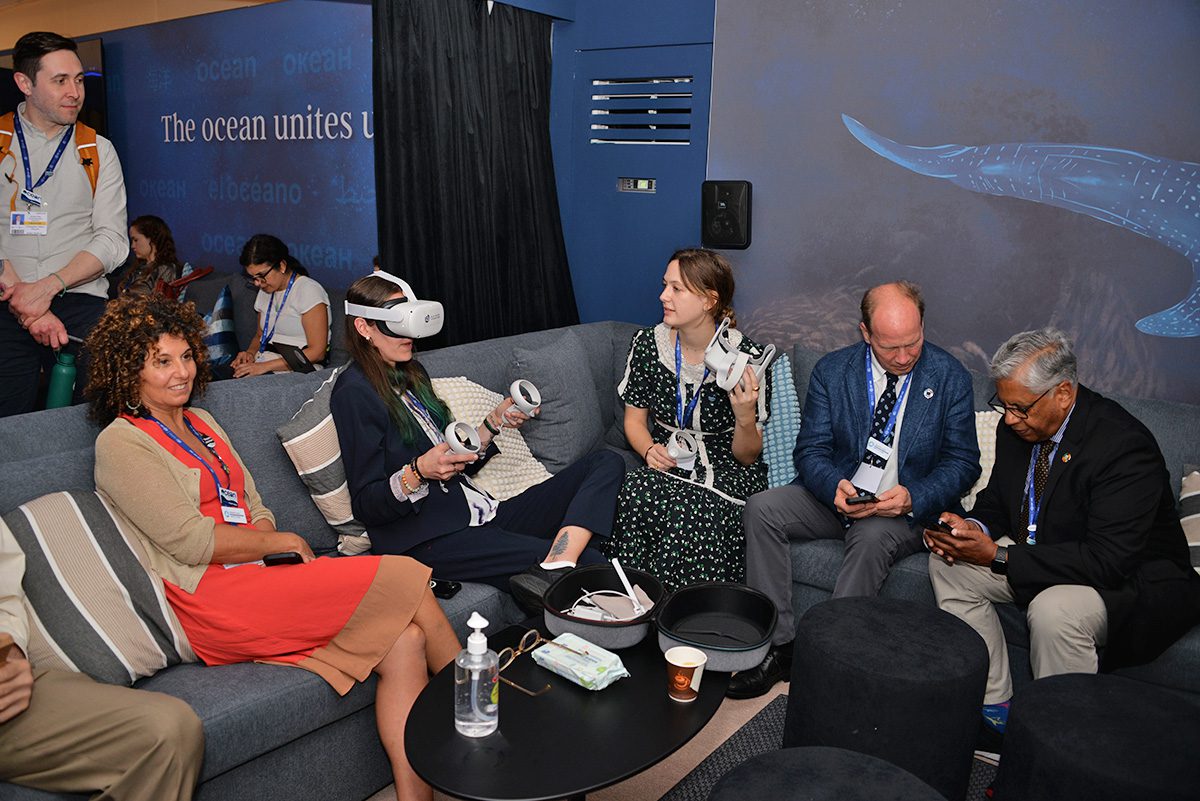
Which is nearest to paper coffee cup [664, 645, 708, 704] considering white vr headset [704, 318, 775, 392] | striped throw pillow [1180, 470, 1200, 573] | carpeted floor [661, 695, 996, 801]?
carpeted floor [661, 695, 996, 801]

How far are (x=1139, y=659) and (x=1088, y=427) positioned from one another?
24.7 inches

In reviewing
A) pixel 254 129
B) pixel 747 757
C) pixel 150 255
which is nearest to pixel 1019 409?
pixel 747 757

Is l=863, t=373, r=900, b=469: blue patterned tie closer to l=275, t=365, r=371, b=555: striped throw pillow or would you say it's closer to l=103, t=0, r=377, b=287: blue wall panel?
l=275, t=365, r=371, b=555: striped throw pillow

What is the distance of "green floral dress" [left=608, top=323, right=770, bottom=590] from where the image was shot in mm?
3221

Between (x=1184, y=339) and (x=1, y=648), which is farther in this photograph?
(x=1184, y=339)

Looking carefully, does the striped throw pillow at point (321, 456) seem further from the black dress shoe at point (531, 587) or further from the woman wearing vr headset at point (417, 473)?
the black dress shoe at point (531, 587)

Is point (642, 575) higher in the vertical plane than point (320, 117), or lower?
lower

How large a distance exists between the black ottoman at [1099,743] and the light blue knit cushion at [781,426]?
1419mm

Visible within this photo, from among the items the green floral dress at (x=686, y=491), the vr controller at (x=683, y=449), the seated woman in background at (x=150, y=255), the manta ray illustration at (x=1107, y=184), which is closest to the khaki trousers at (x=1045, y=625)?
the green floral dress at (x=686, y=491)

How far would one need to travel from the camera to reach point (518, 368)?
11.7 ft

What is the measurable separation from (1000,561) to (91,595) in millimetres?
2312

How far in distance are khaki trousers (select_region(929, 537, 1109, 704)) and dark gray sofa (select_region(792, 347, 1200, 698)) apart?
0.27 feet

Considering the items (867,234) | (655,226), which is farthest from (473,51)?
(867,234)

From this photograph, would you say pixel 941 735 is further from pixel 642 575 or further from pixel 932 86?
pixel 932 86
